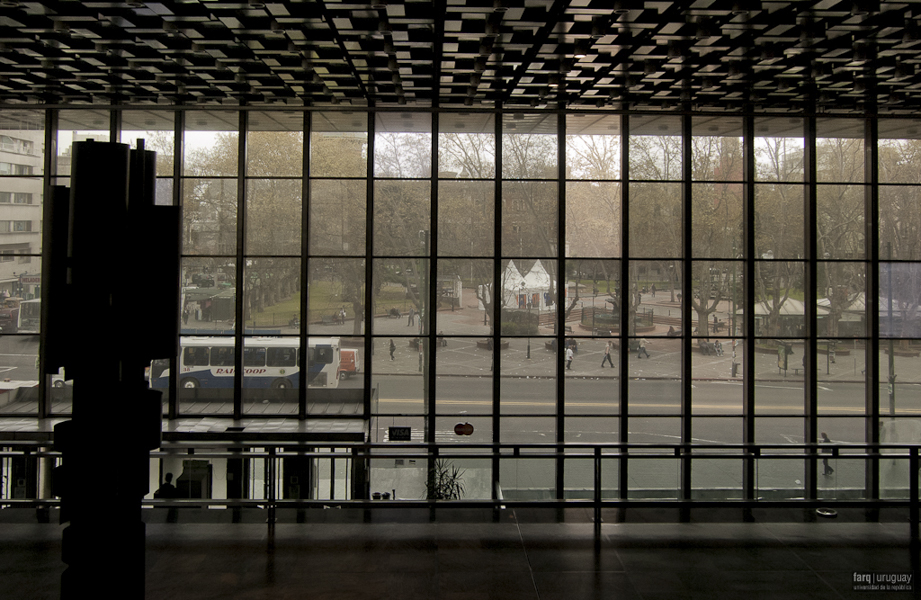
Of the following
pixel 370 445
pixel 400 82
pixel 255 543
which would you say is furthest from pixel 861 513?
pixel 400 82

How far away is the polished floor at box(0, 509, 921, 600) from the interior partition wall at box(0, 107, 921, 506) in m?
4.55

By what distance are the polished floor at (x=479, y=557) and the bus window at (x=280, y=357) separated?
455cm

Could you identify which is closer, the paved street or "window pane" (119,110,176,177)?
"window pane" (119,110,176,177)

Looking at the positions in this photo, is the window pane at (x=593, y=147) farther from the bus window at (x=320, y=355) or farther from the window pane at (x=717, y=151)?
the bus window at (x=320, y=355)

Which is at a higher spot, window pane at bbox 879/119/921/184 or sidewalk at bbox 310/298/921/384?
window pane at bbox 879/119/921/184

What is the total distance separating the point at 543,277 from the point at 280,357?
15.4 feet

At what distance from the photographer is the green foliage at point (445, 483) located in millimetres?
7789

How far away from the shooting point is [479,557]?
501 cm

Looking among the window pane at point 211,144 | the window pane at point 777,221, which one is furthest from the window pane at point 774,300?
the window pane at point 211,144

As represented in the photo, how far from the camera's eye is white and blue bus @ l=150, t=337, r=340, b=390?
10.4 m

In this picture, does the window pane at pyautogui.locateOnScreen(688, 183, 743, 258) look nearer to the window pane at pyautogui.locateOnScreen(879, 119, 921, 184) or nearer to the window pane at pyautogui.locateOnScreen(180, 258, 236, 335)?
the window pane at pyautogui.locateOnScreen(879, 119, 921, 184)

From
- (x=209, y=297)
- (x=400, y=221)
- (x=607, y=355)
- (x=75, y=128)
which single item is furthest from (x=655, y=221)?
(x=75, y=128)

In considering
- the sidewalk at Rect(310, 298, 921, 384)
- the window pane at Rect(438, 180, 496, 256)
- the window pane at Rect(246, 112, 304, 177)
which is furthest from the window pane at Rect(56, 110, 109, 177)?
the window pane at Rect(438, 180, 496, 256)

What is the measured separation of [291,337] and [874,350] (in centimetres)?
1006
